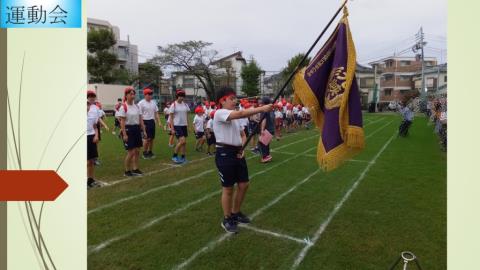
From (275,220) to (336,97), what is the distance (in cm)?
215

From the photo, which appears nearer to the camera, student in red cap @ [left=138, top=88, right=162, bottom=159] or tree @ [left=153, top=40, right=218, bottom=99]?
student in red cap @ [left=138, top=88, right=162, bottom=159]

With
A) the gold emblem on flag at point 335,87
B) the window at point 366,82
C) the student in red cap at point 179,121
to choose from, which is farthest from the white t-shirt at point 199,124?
the window at point 366,82

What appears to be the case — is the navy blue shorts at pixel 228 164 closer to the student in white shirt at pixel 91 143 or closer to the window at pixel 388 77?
the student in white shirt at pixel 91 143

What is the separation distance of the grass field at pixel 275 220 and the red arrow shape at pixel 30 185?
0.95 meters

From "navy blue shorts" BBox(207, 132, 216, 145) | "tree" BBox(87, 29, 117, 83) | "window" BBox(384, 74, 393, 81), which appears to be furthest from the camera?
"window" BBox(384, 74, 393, 81)

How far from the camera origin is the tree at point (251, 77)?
52031 millimetres

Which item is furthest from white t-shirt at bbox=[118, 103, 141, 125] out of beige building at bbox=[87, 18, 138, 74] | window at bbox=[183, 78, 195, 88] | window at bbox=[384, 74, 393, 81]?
window at bbox=[384, 74, 393, 81]

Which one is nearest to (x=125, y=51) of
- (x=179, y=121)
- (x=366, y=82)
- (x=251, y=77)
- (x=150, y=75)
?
(x=150, y=75)

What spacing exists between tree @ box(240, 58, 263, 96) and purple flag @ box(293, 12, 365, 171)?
4813 centimetres

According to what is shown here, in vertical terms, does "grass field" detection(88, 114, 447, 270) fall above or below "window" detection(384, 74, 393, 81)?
below

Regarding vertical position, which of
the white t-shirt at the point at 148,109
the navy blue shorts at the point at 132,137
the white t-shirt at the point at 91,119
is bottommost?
the navy blue shorts at the point at 132,137

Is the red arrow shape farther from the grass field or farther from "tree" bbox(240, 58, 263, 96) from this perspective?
"tree" bbox(240, 58, 263, 96)

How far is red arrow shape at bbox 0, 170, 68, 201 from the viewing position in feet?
9.94

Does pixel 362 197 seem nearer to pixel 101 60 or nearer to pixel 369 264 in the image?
pixel 369 264
